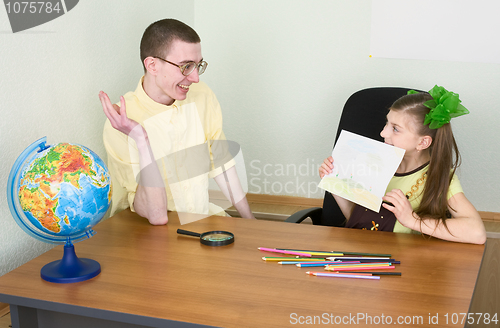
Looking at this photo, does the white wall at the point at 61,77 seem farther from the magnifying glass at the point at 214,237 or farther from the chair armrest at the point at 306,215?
the chair armrest at the point at 306,215

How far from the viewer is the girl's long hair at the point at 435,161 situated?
4.95ft

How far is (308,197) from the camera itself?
271cm

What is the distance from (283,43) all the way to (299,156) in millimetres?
629

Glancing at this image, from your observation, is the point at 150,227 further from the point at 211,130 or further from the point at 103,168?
the point at 211,130

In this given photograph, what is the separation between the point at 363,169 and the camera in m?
1.55

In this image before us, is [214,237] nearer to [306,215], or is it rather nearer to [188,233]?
[188,233]

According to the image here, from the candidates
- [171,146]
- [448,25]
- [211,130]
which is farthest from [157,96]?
[448,25]

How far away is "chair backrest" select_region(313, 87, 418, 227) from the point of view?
1872 millimetres

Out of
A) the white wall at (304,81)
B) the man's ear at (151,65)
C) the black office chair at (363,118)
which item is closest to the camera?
the man's ear at (151,65)

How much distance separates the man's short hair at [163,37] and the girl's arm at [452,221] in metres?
0.90

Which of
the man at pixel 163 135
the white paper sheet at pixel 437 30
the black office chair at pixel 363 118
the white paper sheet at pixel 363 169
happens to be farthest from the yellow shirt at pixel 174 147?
the white paper sheet at pixel 437 30

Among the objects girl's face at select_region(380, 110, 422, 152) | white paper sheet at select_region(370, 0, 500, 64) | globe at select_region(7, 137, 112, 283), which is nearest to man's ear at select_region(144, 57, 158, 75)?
globe at select_region(7, 137, 112, 283)

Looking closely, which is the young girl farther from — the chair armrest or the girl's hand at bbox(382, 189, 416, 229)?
the chair armrest

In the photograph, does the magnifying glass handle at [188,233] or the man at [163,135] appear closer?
the magnifying glass handle at [188,233]
